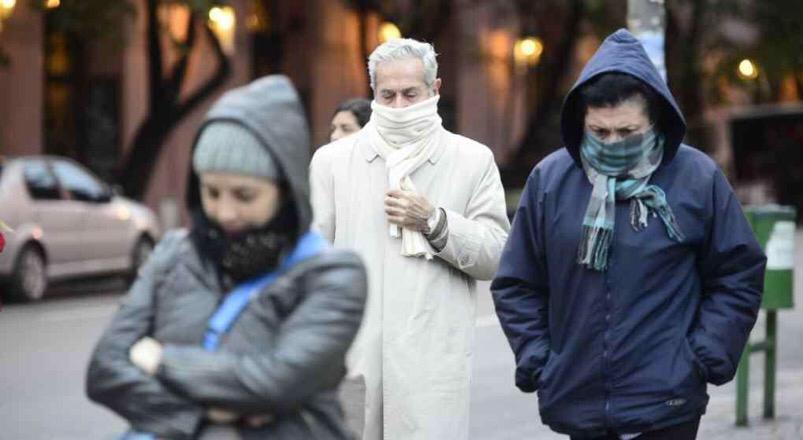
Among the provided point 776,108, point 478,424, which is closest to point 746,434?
point 478,424

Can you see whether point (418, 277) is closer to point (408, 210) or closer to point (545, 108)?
point (408, 210)

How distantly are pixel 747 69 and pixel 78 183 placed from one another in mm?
23342

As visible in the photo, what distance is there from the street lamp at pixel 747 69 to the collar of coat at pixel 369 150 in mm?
33851

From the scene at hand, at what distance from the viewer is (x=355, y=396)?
18.0 ft

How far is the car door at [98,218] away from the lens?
65.8 feet

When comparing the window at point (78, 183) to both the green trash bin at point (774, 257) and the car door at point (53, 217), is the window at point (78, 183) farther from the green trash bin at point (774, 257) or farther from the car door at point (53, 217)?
the green trash bin at point (774, 257)

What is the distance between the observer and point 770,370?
10258mm

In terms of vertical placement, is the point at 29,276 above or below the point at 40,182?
below

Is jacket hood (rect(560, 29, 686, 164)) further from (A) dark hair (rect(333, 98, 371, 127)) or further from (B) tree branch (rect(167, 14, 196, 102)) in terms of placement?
(B) tree branch (rect(167, 14, 196, 102))

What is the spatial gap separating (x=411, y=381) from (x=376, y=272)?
0.38 metres

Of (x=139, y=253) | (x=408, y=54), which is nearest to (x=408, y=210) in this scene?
(x=408, y=54)

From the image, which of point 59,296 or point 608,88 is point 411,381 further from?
point 59,296

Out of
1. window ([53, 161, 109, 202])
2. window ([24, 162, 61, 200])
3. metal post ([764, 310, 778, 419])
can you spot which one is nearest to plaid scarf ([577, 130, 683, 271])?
metal post ([764, 310, 778, 419])

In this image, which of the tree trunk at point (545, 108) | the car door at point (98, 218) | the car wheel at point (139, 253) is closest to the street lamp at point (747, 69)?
the tree trunk at point (545, 108)
